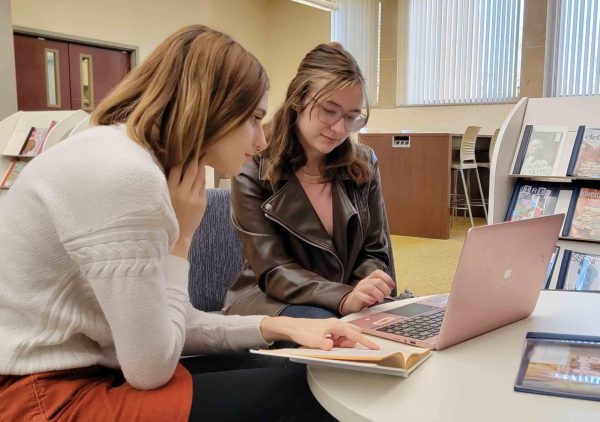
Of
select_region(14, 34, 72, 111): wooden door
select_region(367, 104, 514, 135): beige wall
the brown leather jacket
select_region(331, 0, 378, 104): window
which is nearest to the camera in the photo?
the brown leather jacket

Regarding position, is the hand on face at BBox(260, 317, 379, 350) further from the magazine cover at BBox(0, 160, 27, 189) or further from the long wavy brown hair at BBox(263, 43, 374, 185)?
the magazine cover at BBox(0, 160, 27, 189)

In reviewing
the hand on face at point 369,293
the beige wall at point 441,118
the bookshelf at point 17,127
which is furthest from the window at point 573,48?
the hand on face at point 369,293

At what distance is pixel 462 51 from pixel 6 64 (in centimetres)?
546

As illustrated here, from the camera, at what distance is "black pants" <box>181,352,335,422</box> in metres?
0.89

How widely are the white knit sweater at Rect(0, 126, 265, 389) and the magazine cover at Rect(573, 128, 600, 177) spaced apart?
1846 mm

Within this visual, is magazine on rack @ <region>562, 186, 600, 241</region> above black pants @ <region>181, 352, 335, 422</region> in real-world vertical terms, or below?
above

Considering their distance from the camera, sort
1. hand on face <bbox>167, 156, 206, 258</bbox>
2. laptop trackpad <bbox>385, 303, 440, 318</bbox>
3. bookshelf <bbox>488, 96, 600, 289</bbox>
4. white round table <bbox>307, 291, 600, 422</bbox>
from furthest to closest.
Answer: bookshelf <bbox>488, 96, 600, 289</bbox>, laptop trackpad <bbox>385, 303, 440, 318</bbox>, hand on face <bbox>167, 156, 206, 258</bbox>, white round table <bbox>307, 291, 600, 422</bbox>

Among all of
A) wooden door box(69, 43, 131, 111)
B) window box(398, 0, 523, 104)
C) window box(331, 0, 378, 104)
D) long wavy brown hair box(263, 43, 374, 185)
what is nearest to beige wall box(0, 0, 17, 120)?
wooden door box(69, 43, 131, 111)

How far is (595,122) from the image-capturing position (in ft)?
7.17

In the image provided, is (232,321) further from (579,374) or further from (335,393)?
(579,374)

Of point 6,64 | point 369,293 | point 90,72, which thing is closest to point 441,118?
point 90,72

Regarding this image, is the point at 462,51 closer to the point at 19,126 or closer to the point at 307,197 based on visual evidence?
the point at 19,126

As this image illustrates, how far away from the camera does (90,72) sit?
21.7ft

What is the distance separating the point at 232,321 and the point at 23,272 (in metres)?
0.43
